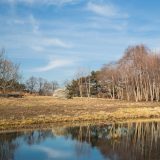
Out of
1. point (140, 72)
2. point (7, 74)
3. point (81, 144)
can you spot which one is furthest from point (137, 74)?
point (81, 144)

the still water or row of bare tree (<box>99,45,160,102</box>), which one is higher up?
row of bare tree (<box>99,45,160,102</box>)

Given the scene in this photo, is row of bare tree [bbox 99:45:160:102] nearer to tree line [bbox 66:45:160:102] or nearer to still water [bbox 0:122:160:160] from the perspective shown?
tree line [bbox 66:45:160:102]

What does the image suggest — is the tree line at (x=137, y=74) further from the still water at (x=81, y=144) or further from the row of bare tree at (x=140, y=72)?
the still water at (x=81, y=144)

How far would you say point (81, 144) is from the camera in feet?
82.7

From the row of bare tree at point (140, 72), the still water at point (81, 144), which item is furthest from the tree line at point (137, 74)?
the still water at point (81, 144)

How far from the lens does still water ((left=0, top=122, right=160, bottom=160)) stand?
2058 cm

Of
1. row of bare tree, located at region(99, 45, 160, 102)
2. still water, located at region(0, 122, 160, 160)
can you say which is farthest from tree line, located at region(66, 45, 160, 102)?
still water, located at region(0, 122, 160, 160)

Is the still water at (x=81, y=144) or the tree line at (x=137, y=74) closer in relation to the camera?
the still water at (x=81, y=144)

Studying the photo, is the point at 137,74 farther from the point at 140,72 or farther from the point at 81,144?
the point at 81,144

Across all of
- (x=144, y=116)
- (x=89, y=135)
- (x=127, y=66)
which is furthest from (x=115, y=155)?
(x=127, y=66)

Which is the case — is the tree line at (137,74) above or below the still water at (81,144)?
above

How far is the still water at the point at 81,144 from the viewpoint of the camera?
810 inches

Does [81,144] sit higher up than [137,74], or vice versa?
[137,74]

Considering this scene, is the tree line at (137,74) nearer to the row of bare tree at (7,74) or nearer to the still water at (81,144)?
the row of bare tree at (7,74)
